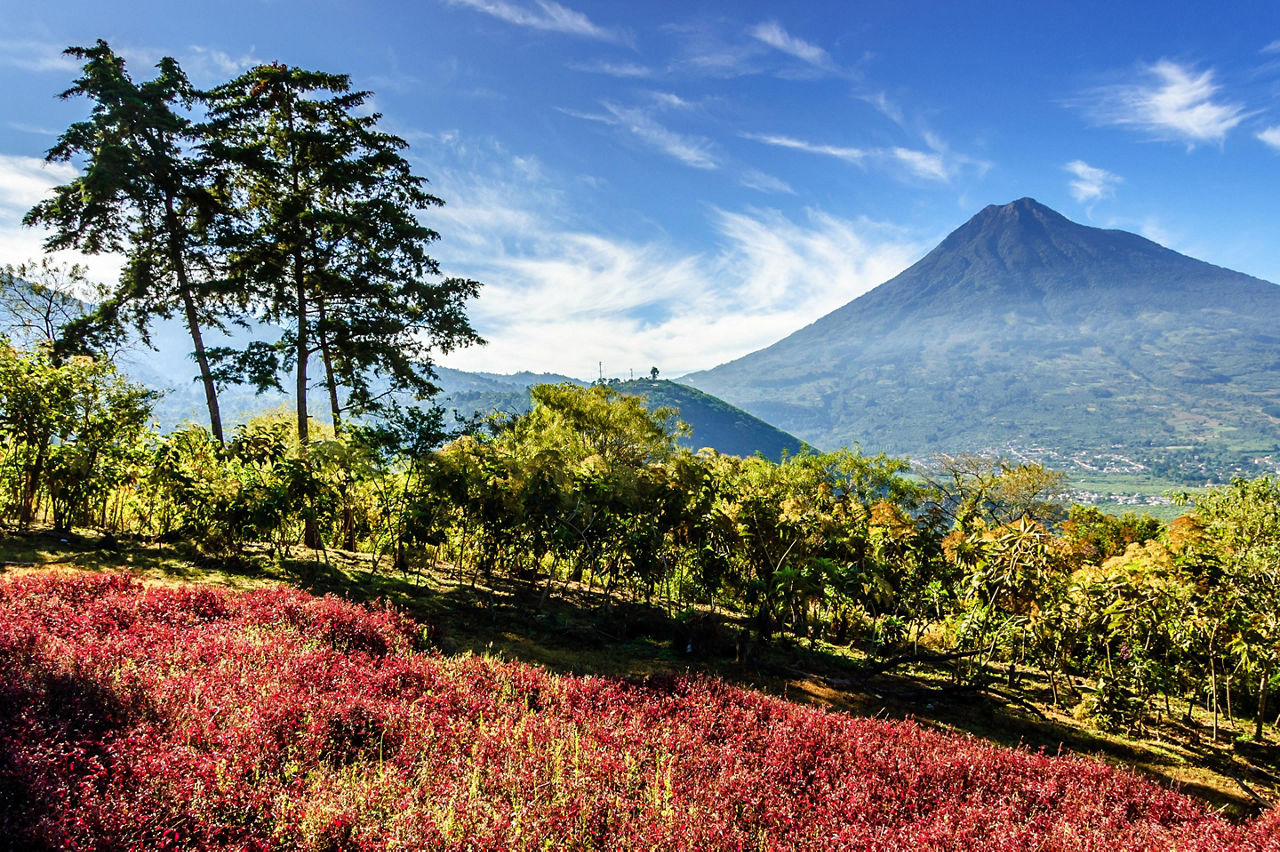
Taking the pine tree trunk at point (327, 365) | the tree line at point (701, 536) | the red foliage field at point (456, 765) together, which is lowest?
the red foliage field at point (456, 765)

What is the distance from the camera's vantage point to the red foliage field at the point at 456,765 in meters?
3.44

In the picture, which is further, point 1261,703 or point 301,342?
point 301,342

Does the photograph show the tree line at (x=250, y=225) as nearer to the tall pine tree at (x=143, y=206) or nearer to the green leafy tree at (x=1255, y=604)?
the tall pine tree at (x=143, y=206)

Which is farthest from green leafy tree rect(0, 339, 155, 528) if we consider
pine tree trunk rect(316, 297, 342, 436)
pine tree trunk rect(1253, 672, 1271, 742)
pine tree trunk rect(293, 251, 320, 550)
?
pine tree trunk rect(1253, 672, 1271, 742)

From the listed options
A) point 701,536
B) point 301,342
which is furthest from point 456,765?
point 301,342

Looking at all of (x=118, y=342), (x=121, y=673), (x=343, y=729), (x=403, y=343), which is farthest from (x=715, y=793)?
(x=118, y=342)

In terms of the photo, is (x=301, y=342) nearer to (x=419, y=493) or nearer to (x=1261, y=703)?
(x=419, y=493)

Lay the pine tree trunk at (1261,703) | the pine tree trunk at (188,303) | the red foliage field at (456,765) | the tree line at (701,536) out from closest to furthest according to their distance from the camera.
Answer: the red foliage field at (456,765) → the pine tree trunk at (1261,703) → the tree line at (701,536) → the pine tree trunk at (188,303)

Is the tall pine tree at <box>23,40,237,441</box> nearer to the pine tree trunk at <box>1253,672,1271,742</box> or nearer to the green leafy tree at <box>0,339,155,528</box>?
the green leafy tree at <box>0,339,155,528</box>

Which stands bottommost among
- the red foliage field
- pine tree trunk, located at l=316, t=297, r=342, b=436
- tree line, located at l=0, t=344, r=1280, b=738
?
the red foliage field

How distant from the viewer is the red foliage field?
344cm

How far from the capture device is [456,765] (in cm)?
431

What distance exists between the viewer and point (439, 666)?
6309 mm

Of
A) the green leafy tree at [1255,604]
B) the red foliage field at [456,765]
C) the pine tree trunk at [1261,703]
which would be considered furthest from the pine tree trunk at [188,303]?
the pine tree trunk at [1261,703]
